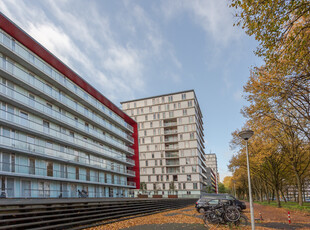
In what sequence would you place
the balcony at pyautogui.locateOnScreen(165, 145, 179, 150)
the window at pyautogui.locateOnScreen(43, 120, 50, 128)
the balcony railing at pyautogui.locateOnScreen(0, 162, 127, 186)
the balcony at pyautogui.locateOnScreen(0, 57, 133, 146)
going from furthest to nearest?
the balcony at pyautogui.locateOnScreen(165, 145, 179, 150)
the window at pyautogui.locateOnScreen(43, 120, 50, 128)
the balcony at pyautogui.locateOnScreen(0, 57, 133, 146)
the balcony railing at pyautogui.locateOnScreen(0, 162, 127, 186)

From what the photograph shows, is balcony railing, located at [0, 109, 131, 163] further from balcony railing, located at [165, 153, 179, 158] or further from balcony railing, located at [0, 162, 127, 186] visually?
balcony railing, located at [165, 153, 179, 158]

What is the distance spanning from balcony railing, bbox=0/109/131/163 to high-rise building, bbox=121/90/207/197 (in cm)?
3496

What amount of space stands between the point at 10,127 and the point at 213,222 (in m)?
18.0

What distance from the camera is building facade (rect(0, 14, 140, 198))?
21281 mm

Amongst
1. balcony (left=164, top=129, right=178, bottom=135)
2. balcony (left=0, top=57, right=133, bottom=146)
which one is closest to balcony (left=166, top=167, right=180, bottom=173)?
balcony (left=164, top=129, right=178, bottom=135)

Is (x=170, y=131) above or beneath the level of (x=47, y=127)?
above

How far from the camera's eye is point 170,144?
77.0 meters

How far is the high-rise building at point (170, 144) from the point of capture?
235ft

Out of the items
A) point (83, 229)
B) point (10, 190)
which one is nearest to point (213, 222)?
point (83, 229)

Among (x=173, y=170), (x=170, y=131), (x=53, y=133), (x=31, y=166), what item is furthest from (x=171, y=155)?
(x=31, y=166)

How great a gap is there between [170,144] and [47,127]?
54.0m

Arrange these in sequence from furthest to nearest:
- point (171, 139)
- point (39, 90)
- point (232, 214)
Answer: point (171, 139) → point (39, 90) → point (232, 214)

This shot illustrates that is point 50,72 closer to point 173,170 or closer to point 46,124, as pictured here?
point 46,124

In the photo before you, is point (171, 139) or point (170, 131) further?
point (170, 131)
